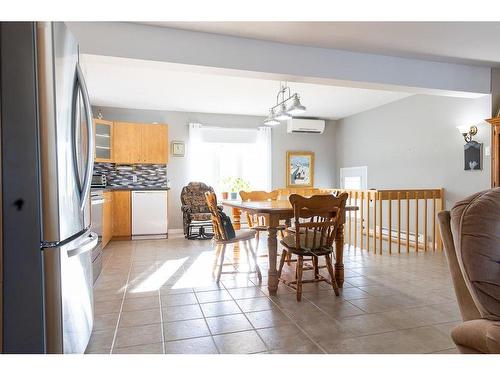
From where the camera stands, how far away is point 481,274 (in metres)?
1.25

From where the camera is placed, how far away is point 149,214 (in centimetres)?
577

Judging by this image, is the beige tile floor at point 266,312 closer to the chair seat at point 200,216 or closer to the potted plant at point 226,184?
the chair seat at point 200,216

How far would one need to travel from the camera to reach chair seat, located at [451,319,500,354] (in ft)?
3.80

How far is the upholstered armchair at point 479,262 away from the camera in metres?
1.25

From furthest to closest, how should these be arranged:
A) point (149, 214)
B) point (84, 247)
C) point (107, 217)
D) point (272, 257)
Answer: point (149, 214), point (107, 217), point (272, 257), point (84, 247)

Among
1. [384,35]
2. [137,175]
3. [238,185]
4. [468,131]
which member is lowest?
[238,185]

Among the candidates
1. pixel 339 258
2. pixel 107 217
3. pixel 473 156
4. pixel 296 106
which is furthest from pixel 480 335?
pixel 107 217

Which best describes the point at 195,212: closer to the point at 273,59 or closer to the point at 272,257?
the point at 272,257

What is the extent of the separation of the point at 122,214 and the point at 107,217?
0.51 m

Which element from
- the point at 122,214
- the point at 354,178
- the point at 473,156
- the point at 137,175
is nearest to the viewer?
the point at 473,156
